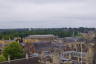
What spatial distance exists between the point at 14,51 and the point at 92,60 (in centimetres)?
2723

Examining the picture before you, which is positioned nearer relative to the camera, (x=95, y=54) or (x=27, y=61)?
(x=95, y=54)

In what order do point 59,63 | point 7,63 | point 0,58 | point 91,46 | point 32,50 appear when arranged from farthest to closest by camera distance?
point 32,50 < point 0,58 < point 7,63 < point 59,63 < point 91,46

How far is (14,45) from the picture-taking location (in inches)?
1350

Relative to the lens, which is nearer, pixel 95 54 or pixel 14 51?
pixel 95 54

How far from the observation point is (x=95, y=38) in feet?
22.2

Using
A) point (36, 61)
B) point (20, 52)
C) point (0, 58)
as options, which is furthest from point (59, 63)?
point (20, 52)

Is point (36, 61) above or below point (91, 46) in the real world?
below

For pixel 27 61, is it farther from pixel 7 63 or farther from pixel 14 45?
pixel 14 45

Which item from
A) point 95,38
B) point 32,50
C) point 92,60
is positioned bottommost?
point 32,50

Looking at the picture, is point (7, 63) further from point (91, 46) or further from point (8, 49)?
point (91, 46)

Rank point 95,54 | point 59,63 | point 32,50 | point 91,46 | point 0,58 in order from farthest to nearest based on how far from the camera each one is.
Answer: point 32,50
point 0,58
point 59,63
point 91,46
point 95,54

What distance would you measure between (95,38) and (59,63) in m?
8.08

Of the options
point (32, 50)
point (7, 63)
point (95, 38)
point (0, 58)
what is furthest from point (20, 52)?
point (95, 38)

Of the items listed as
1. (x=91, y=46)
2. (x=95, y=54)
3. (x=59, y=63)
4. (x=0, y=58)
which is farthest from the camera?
(x=0, y=58)
